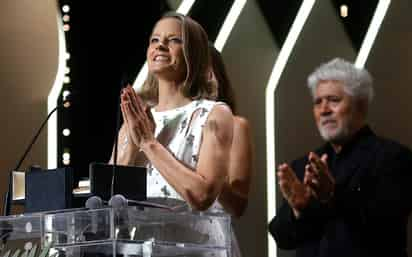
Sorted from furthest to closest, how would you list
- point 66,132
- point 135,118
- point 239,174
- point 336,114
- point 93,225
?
point 66,132 < point 239,174 < point 336,114 < point 135,118 < point 93,225

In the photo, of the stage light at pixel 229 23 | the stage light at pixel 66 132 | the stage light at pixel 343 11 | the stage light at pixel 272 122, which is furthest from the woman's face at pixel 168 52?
the stage light at pixel 343 11

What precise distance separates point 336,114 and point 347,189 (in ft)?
0.84

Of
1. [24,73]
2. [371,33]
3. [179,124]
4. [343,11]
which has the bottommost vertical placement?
[179,124]

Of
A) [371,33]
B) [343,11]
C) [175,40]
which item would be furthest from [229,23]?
[175,40]

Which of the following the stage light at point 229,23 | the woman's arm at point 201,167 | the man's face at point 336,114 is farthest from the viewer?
the stage light at point 229,23

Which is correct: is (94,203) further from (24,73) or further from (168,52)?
(24,73)

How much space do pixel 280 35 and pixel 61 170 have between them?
2.54 m

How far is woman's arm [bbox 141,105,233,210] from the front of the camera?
2496mm

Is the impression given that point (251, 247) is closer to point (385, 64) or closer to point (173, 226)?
point (385, 64)

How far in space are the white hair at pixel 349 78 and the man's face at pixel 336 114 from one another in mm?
17

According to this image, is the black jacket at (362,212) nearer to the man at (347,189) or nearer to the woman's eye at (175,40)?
the man at (347,189)

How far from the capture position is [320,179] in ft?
8.67

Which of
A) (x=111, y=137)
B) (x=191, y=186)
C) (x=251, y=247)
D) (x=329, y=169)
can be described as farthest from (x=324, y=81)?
(x=251, y=247)

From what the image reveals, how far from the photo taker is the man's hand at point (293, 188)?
2.68m
